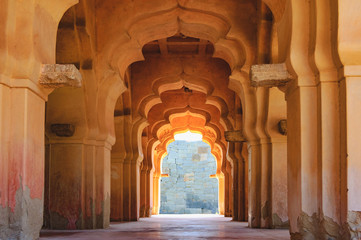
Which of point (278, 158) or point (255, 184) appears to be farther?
point (255, 184)

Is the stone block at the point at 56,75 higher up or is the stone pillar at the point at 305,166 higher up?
the stone block at the point at 56,75

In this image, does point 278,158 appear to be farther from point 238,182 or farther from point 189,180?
point 189,180

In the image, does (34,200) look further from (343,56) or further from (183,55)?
(183,55)

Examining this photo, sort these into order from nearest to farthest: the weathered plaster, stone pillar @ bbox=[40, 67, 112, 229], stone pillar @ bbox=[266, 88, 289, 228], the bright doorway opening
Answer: the weathered plaster
stone pillar @ bbox=[40, 67, 112, 229]
stone pillar @ bbox=[266, 88, 289, 228]
the bright doorway opening

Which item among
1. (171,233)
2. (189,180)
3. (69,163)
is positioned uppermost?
(69,163)

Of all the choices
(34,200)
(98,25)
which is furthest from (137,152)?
(34,200)

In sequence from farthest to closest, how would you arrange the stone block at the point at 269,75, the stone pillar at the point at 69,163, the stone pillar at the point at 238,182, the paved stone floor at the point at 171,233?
the stone pillar at the point at 238,182 < the stone pillar at the point at 69,163 < the paved stone floor at the point at 171,233 < the stone block at the point at 269,75

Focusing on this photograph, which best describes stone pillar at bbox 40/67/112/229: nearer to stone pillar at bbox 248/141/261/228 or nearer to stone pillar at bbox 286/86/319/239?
stone pillar at bbox 248/141/261/228

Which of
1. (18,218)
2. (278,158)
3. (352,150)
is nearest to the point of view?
(352,150)

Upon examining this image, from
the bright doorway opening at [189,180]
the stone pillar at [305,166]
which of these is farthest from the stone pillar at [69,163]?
the bright doorway opening at [189,180]

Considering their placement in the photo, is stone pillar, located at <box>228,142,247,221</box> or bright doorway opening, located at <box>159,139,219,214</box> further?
bright doorway opening, located at <box>159,139,219,214</box>

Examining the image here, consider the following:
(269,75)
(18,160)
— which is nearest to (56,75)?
(18,160)

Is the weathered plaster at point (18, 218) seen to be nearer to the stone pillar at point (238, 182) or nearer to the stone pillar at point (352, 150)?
the stone pillar at point (352, 150)

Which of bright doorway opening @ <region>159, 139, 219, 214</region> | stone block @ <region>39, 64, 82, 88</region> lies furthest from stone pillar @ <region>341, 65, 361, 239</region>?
bright doorway opening @ <region>159, 139, 219, 214</region>
